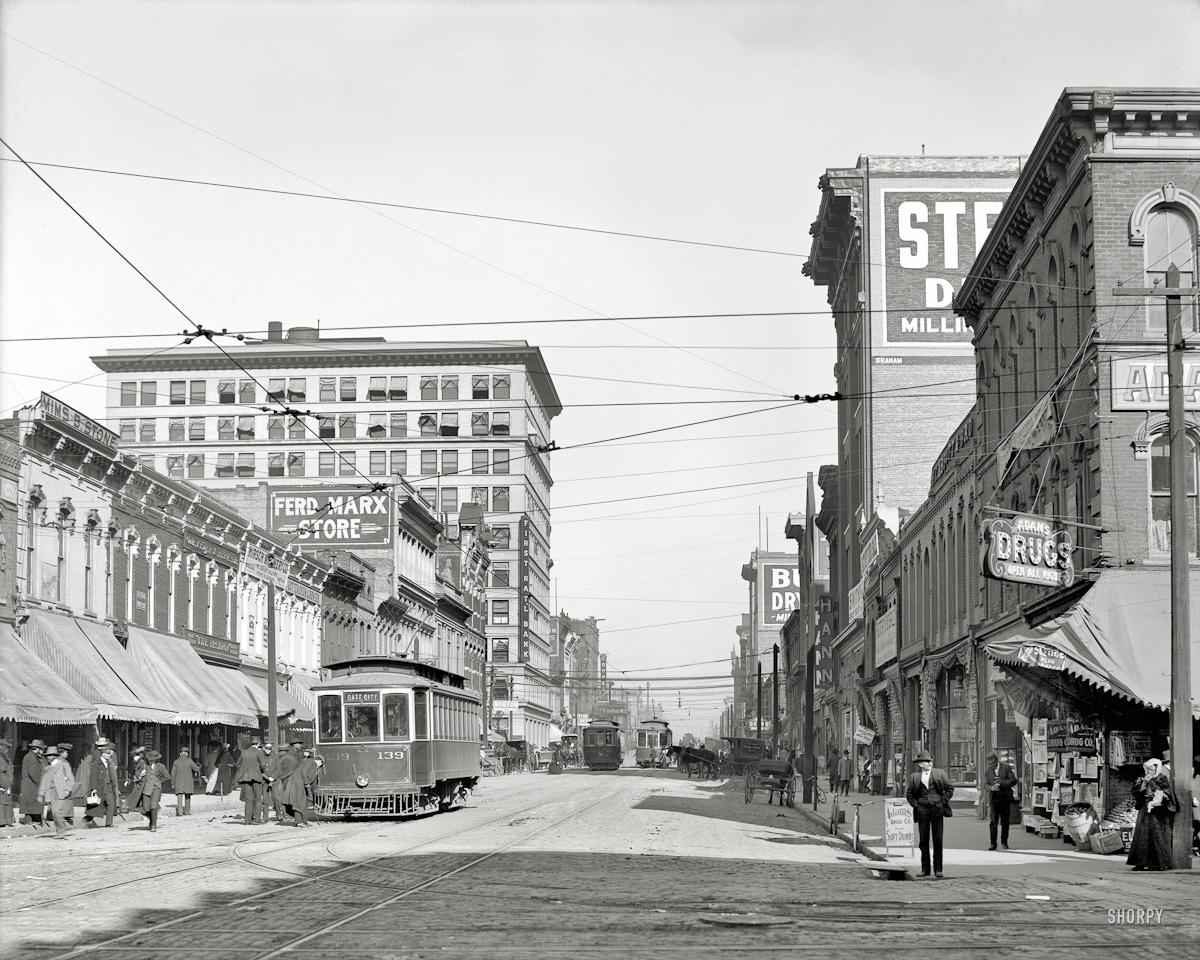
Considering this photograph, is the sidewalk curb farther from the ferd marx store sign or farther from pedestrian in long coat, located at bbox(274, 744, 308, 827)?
pedestrian in long coat, located at bbox(274, 744, 308, 827)

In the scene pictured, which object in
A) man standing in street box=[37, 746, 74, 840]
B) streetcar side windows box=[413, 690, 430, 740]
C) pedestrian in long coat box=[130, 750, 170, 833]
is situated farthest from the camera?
streetcar side windows box=[413, 690, 430, 740]

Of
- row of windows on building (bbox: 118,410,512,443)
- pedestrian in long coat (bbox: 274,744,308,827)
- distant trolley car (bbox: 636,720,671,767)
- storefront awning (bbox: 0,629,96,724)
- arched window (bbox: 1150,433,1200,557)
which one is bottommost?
distant trolley car (bbox: 636,720,671,767)

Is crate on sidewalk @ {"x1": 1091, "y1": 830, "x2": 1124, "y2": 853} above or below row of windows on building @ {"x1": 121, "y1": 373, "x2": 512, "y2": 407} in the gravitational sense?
below

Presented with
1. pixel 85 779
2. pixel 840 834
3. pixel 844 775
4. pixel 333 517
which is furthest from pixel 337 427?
pixel 840 834

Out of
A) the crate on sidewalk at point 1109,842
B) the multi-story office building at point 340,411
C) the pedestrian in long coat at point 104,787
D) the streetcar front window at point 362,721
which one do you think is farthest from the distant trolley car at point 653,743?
the crate on sidewalk at point 1109,842

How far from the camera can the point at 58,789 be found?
26734mm

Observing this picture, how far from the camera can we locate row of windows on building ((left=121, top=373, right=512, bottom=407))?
386 ft

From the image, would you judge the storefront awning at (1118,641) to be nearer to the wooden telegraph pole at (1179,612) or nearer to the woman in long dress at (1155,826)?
the wooden telegraph pole at (1179,612)

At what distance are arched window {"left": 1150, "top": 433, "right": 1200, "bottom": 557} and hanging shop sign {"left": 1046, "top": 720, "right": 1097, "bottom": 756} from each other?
319cm

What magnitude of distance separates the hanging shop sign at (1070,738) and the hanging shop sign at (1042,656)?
3.51 metres

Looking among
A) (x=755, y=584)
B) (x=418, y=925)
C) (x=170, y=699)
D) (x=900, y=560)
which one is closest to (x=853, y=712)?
(x=900, y=560)

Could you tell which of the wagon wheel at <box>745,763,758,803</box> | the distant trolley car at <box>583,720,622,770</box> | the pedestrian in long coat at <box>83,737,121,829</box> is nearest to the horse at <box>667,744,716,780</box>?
the distant trolley car at <box>583,720,622,770</box>

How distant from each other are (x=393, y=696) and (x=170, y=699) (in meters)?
9.53

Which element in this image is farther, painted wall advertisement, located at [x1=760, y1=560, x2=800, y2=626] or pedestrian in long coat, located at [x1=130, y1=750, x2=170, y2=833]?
painted wall advertisement, located at [x1=760, y1=560, x2=800, y2=626]
